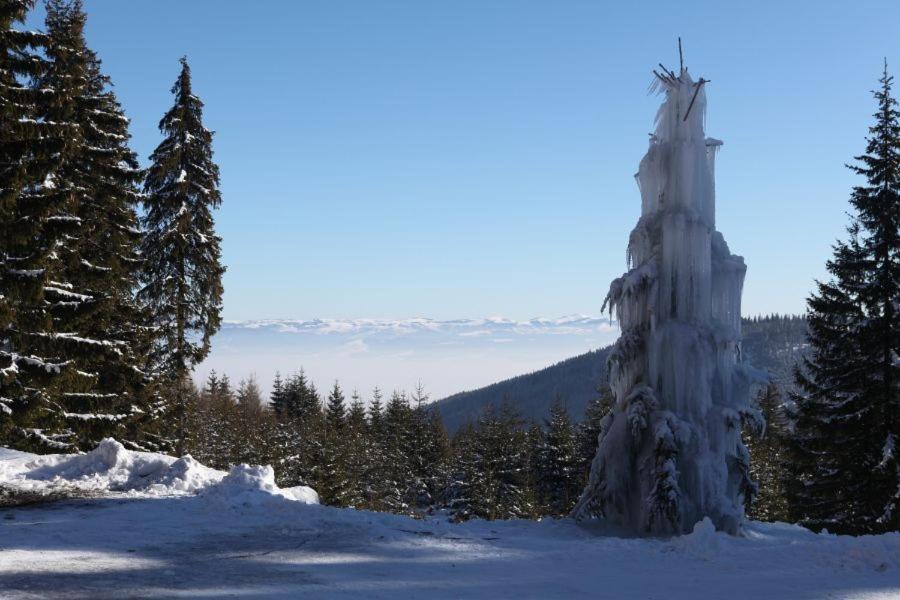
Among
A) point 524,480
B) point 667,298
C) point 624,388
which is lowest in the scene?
point 524,480

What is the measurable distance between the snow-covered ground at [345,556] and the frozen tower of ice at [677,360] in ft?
3.59

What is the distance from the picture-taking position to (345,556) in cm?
900

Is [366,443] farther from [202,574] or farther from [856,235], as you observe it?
[202,574]

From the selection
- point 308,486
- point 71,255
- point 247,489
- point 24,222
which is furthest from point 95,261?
point 247,489

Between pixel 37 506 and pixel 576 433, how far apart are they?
4382 cm

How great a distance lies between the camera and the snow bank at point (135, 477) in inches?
472

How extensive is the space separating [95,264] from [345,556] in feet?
48.4

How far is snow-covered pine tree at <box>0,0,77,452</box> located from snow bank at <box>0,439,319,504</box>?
6.44 ft

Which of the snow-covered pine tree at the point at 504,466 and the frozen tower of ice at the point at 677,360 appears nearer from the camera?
the frozen tower of ice at the point at 677,360

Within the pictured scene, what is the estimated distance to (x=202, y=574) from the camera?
7.88 meters

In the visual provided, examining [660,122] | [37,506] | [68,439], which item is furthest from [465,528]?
[68,439]

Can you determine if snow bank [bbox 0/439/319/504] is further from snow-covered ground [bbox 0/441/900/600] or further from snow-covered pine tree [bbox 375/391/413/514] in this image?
snow-covered pine tree [bbox 375/391/413/514]

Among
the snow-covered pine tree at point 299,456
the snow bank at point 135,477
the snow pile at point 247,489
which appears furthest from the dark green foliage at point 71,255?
the snow-covered pine tree at point 299,456

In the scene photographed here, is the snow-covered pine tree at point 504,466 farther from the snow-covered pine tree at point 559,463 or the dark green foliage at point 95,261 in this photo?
the dark green foliage at point 95,261
